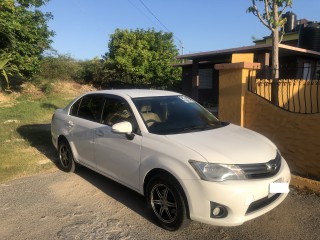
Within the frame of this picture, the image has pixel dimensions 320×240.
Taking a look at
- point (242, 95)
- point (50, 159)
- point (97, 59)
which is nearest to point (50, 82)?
point (97, 59)

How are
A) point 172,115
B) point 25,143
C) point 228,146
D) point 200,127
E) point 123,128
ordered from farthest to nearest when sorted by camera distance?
point 25,143 → point 172,115 → point 200,127 → point 123,128 → point 228,146

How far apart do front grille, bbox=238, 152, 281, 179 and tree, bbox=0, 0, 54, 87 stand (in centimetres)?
1308

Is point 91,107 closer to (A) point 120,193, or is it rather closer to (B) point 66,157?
(B) point 66,157

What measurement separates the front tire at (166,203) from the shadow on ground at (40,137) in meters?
3.55

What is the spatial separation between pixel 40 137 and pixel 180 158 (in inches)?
250

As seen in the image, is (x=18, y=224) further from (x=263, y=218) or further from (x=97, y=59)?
(x=97, y=59)

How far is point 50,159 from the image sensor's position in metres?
6.77

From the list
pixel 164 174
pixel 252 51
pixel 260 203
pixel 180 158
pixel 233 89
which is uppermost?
pixel 252 51

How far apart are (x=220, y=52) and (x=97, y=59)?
16.7m

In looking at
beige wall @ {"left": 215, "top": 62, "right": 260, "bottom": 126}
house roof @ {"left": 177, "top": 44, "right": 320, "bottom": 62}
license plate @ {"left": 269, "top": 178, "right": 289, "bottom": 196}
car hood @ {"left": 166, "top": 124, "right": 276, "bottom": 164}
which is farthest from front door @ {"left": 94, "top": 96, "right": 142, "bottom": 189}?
house roof @ {"left": 177, "top": 44, "right": 320, "bottom": 62}

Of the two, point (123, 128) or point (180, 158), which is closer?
point (180, 158)

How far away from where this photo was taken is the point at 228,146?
3568mm

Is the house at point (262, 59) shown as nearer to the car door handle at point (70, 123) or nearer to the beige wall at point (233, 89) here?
the beige wall at point (233, 89)

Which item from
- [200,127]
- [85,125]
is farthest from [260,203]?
[85,125]
